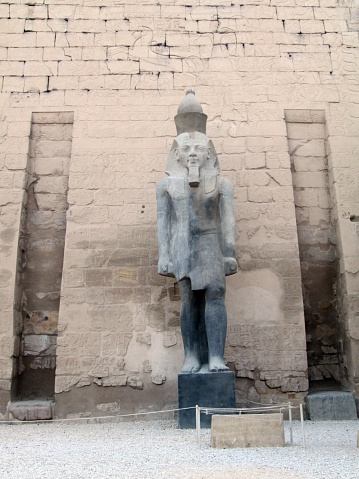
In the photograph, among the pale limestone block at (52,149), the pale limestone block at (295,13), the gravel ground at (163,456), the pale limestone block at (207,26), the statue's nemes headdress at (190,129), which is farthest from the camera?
the pale limestone block at (295,13)

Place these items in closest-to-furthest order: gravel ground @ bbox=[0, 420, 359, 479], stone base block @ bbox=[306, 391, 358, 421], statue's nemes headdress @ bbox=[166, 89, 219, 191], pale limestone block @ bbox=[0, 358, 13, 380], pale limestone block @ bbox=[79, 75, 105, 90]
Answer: gravel ground @ bbox=[0, 420, 359, 479]
statue's nemes headdress @ bbox=[166, 89, 219, 191]
stone base block @ bbox=[306, 391, 358, 421]
pale limestone block @ bbox=[0, 358, 13, 380]
pale limestone block @ bbox=[79, 75, 105, 90]

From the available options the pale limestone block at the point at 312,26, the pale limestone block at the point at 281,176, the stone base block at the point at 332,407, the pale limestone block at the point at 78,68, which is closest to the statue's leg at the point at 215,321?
the stone base block at the point at 332,407

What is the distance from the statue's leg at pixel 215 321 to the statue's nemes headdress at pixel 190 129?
1008 millimetres

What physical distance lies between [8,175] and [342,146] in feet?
11.8

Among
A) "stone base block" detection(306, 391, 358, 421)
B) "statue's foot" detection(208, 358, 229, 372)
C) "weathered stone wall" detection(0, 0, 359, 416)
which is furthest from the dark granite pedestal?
"stone base block" detection(306, 391, 358, 421)

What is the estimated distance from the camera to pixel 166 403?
15.4 feet

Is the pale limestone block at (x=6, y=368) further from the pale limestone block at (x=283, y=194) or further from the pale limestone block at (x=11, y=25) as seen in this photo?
the pale limestone block at (x=11, y=25)

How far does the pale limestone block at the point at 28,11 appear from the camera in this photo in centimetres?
594

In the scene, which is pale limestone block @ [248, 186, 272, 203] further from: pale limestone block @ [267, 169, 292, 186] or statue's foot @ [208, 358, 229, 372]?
statue's foot @ [208, 358, 229, 372]

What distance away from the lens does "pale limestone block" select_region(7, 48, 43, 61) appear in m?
5.80

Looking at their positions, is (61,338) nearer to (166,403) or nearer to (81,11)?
(166,403)

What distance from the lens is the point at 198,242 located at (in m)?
4.12

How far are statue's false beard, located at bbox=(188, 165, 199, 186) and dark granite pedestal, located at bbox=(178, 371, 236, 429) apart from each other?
1490mm

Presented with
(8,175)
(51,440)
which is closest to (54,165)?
(8,175)
